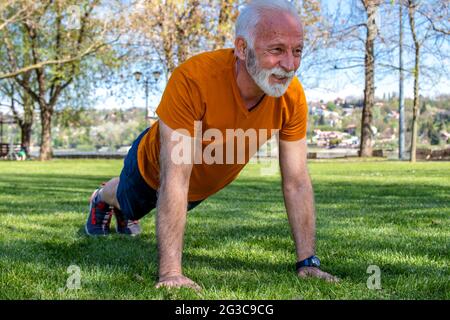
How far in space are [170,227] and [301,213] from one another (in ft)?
3.07

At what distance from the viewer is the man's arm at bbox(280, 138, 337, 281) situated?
3799 millimetres

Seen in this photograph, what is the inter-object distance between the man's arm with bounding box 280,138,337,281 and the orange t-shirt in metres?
0.09

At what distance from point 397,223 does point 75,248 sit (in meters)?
3.40

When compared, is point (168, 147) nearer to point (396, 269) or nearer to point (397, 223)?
point (396, 269)

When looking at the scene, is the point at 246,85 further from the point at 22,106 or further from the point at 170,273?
the point at 22,106

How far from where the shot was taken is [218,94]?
338 centimetres

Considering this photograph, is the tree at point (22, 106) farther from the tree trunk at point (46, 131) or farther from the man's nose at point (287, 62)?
the man's nose at point (287, 62)

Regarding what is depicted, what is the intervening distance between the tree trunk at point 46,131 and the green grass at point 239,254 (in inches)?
1152

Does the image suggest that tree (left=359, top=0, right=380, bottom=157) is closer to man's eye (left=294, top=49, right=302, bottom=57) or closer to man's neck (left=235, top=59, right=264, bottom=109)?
man's neck (left=235, top=59, right=264, bottom=109)

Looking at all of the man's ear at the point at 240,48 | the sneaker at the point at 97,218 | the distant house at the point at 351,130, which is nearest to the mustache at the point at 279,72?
the man's ear at the point at 240,48

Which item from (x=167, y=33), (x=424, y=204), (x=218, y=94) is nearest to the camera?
(x=218, y=94)

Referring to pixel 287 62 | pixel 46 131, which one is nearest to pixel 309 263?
pixel 287 62
